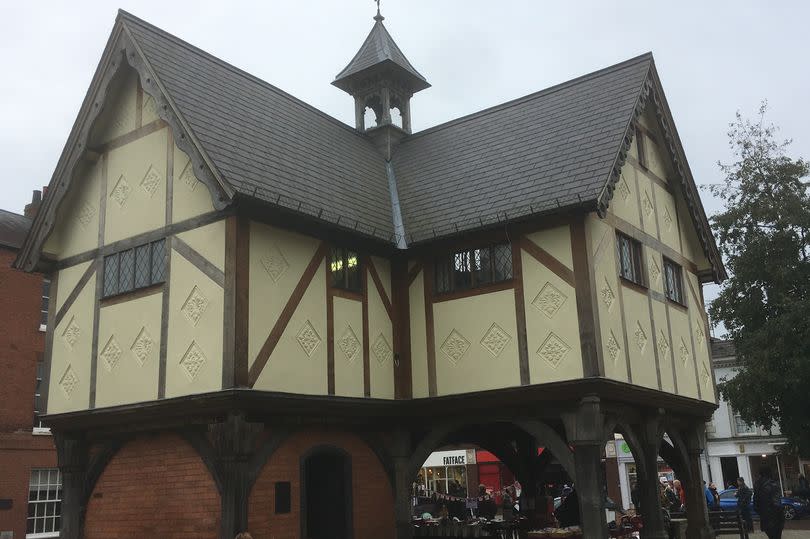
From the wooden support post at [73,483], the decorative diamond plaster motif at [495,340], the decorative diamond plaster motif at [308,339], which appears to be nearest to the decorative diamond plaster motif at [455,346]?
the decorative diamond plaster motif at [495,340]

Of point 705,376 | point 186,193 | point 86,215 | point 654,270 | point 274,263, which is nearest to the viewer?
point 274,263

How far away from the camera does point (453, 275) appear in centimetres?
1442

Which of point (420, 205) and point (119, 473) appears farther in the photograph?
point (420, 205)

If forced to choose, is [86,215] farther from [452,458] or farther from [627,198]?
[452,458]

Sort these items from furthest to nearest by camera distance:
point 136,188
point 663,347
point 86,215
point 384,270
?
point 663,347, point 384,270, point 86,215, point 136,188

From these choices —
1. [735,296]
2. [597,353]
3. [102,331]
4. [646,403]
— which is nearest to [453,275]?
[597,353]

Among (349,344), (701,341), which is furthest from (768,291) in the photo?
(349,344)

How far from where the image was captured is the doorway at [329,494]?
13.5 m

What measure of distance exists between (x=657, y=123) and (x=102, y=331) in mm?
11841

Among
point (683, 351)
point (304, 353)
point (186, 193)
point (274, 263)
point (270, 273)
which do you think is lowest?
point (304, 353)

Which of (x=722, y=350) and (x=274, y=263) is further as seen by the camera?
(x=722, y=350)

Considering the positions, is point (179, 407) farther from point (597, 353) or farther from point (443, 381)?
point (597, 353)

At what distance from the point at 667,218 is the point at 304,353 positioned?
872cm

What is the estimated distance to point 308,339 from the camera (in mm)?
12859
